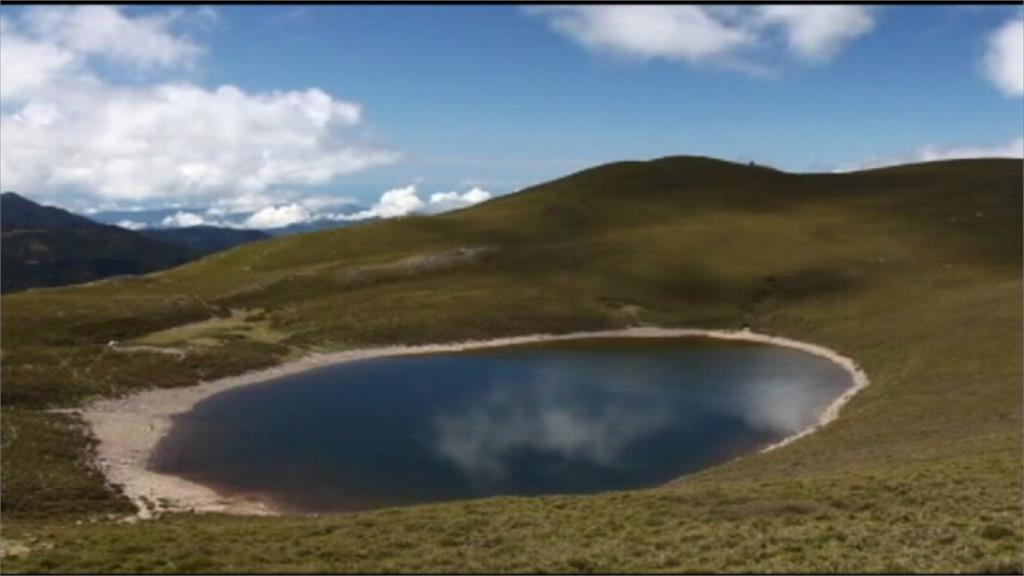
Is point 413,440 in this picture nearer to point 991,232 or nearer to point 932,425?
point 932,425

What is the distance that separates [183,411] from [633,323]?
59.9m

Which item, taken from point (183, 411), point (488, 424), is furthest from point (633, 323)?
point (183, 411)

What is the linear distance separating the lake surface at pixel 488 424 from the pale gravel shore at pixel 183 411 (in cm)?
131

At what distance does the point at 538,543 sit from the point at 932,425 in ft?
109

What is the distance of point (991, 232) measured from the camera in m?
135

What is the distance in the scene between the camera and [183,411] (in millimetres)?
64000

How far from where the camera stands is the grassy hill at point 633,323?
24.5 metres

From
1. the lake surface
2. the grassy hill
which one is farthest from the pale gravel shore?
the grassy hill

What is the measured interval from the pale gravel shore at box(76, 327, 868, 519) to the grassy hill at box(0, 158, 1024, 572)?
72.1 inches

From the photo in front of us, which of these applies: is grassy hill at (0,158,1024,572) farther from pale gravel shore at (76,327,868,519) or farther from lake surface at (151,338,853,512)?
lake surface at (151,338,853,512)

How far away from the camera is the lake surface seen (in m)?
46.6

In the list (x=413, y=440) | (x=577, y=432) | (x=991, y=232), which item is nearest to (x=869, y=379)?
(x=577, y=432)

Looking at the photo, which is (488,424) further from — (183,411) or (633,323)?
(633,323)

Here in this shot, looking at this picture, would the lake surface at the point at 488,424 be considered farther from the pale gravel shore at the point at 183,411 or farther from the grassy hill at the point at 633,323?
the grassy hill at the point at 633,323
